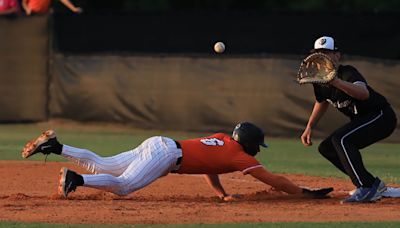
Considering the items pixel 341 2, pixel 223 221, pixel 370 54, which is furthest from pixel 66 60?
pixel 341 2

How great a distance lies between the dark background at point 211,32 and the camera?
19484 mm

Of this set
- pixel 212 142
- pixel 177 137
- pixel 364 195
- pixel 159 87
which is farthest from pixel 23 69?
pixel 364 195

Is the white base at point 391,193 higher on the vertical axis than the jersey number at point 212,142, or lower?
lower

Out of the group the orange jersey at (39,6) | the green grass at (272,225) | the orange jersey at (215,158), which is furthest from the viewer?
the orange jersey at (39,6)

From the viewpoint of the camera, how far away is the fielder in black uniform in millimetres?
9266

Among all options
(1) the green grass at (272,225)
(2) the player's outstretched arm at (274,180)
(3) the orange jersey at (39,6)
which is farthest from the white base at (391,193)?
(3) the orange jersey at (39,6)

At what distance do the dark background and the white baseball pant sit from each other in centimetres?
1018

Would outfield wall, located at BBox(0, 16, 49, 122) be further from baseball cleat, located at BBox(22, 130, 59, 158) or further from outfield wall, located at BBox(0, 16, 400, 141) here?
baseball cleat, located at BBox(22, 130, 59, 158)

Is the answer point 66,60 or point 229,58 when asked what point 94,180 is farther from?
point 66,60

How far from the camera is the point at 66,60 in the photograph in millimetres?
19312

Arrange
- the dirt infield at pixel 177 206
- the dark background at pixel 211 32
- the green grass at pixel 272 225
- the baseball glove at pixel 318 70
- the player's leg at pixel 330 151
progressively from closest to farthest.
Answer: the green grass at pixel 272 225
the dirt infield at pixel 177 206
the baseball glove at pixel 318 70
the player's leg at pixel 330 151
the dark background at pixel 211 32

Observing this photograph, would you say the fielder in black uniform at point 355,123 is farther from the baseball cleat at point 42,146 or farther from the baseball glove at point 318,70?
the baseball cleat at point 42,146

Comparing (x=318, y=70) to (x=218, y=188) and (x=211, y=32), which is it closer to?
(x=218, y=188)

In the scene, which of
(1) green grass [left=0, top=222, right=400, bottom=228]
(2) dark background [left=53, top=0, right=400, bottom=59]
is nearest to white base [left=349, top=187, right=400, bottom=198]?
(1) green grass [left=0, top=222, right=400, bottom=228]
